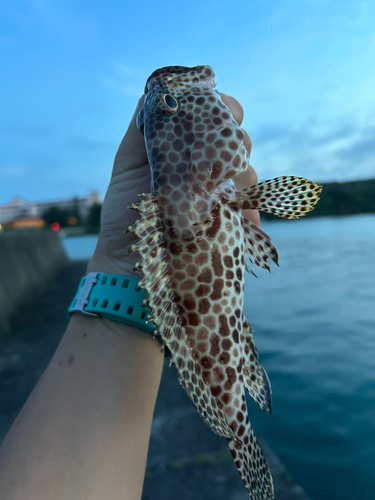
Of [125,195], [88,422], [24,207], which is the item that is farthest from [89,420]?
[24,207]

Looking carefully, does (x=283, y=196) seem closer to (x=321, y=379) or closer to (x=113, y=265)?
(x=113, y=265)

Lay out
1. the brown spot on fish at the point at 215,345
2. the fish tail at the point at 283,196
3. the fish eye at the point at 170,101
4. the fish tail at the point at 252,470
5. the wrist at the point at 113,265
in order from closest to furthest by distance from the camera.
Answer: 1. the fish tail at the point at 252,470
2. the brown spot on fish at the point at 215,345
3. the fish tail at the point at 283,196
4. the fish eye at the point at 170,101
5. the wrist at the point at 113,265

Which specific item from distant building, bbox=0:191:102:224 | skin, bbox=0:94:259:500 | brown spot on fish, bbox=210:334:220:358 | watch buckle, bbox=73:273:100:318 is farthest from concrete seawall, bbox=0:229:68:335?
distant building, bbox=0:191:102:224

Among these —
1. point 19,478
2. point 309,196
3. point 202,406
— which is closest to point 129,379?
point 202,406

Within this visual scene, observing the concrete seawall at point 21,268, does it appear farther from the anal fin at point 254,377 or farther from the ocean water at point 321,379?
the anal fin at point 254,377

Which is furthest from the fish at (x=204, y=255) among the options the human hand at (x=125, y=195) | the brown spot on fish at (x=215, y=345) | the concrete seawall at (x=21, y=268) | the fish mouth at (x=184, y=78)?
the concrete seawall at (x=21, y=268)

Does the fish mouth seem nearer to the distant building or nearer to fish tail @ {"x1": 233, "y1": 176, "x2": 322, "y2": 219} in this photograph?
fish tail @ {"x1": 233, "y1": 176, "x2": 322, "y2": 219}

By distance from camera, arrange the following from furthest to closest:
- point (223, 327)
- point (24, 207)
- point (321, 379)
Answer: point (24, 207), point (321, 379), point (223, 327)
